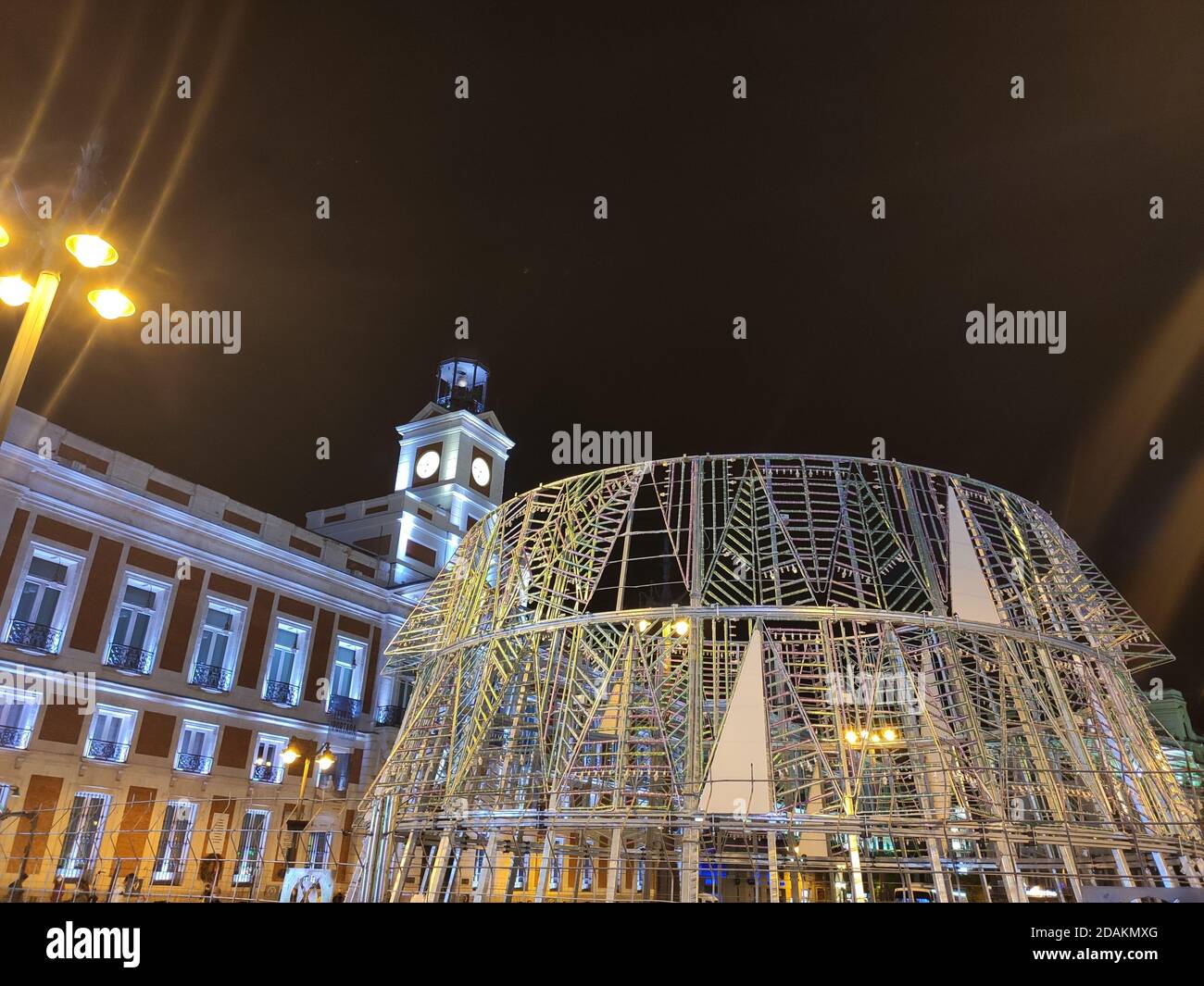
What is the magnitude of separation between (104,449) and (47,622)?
587cm

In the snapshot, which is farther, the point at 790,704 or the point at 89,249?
the point at 790,704

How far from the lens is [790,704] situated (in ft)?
40.1

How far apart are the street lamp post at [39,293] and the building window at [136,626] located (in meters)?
21.3

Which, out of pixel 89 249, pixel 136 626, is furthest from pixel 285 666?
pixel 89 249

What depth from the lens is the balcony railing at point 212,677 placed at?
27.6m

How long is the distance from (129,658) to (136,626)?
125 cm

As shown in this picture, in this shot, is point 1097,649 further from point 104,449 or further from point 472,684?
point 104,449

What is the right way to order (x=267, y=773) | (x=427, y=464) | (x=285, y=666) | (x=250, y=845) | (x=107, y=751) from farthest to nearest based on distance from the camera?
1. (x=427, y=464)
2. (x=285, y=666)
3. (x=267, y=773)
4. (x=250, y=845)
5. (x=107, y=751)

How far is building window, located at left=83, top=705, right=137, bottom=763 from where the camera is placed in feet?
80.6

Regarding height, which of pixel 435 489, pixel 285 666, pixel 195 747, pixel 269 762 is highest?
pixel 435 489

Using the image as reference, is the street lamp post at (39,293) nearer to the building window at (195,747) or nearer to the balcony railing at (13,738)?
the balcony railing at (13,738)

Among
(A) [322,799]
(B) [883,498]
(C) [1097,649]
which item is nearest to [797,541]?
(B) [883,498]

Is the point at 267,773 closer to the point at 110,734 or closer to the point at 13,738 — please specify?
the point at 110,734
